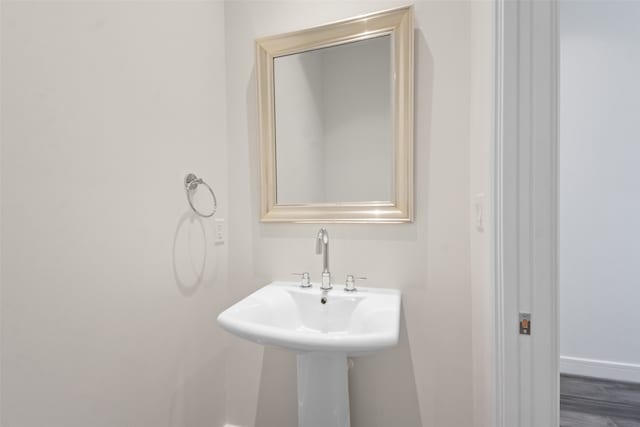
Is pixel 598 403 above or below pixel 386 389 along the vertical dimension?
below

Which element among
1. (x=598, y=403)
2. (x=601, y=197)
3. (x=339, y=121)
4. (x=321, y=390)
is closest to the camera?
(x=321, y=390)

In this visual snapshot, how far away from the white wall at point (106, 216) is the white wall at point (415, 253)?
0.22m

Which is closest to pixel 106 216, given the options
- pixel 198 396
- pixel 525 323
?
pixel 198 396

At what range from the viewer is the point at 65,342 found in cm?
73

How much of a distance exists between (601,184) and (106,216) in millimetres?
2510

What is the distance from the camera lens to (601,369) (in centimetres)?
175

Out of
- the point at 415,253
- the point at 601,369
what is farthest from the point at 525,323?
the point at 601,369

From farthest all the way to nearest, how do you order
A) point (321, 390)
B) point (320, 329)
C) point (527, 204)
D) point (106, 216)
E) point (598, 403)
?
1. point (598, 403)
2. point (320, 329)
3. point (321, 390)
4. point (106, 216)
5. point (527, 204)

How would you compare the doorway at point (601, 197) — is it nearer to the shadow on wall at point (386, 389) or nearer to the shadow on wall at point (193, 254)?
the shadow on wall at point (386, 389)

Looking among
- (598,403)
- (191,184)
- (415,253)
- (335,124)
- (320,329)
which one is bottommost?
(598,403)

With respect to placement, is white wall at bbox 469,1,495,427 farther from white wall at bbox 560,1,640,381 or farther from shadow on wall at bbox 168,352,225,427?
white wall at bbox 560,1,640,381

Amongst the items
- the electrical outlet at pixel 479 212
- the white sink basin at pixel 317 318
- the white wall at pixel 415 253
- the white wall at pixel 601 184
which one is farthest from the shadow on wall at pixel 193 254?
the white wall at pixel 601 184

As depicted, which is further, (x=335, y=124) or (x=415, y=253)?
(x=335, y=124)

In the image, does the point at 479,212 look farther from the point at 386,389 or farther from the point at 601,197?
the point at 601,197
